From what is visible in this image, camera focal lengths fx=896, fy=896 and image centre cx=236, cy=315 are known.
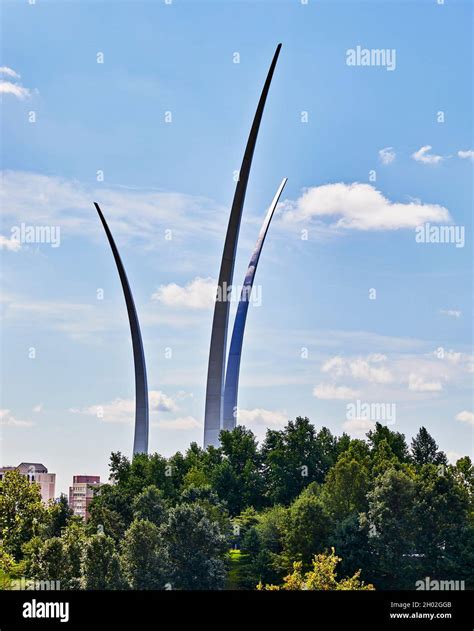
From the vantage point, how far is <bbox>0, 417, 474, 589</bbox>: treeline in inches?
1780

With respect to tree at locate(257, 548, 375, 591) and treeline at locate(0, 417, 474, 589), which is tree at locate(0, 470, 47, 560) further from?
tree at locate(257, 548, 375, 591)

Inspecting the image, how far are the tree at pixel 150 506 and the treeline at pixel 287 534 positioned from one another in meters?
0.06

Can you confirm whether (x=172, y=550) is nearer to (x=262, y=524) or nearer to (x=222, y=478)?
(x=262, y=524)

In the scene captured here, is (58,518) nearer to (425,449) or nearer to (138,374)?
(138,374)

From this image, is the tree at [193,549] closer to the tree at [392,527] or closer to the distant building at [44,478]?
the tree at [392,527]

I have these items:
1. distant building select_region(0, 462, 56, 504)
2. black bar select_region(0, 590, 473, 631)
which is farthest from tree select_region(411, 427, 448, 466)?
distant building select_region(0, 462, 56, 504)

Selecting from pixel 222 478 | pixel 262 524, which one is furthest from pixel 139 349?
pixel 262 524

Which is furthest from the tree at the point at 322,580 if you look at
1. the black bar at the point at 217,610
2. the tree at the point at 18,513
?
the black bar at the point at 217,610

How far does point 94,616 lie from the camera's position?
47.4ft

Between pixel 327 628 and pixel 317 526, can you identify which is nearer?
pixel 327 628

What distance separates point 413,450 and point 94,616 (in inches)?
2071

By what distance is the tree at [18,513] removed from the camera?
56.2 metres

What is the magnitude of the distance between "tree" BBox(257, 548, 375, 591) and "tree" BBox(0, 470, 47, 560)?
738 inches

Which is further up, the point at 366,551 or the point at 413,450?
the point at 413,450
